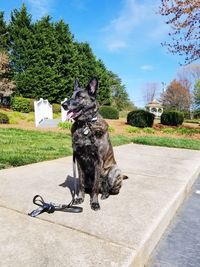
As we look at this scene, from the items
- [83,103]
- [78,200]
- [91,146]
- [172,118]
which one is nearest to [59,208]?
[78,200]

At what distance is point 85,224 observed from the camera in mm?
2271

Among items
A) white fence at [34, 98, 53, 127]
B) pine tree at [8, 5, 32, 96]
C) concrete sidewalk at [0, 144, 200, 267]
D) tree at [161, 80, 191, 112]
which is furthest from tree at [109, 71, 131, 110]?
concrete sidewalk at [0, 144, 200, 267]

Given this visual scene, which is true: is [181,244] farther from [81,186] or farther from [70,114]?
[70,114]

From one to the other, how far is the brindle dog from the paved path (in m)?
0.75

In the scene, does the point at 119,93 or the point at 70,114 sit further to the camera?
the point at 119,93

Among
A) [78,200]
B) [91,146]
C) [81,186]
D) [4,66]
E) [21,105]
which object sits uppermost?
[4,66]

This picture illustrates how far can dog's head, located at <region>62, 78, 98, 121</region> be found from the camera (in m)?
2.54

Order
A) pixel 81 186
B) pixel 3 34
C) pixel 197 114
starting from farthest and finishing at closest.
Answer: pixel 197 114 → pixel 3 34 → pixel 81 186

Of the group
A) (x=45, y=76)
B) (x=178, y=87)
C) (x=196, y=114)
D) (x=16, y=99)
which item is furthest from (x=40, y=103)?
(x=178, y=87)

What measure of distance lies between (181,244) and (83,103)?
63.9 inches

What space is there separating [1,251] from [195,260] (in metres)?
1.52

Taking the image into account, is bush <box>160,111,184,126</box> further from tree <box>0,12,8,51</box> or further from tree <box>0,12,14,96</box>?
tree <box>0,12,8,51</box>

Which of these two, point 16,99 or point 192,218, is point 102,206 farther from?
point 16,99

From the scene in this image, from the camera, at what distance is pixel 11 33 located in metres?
29.6
